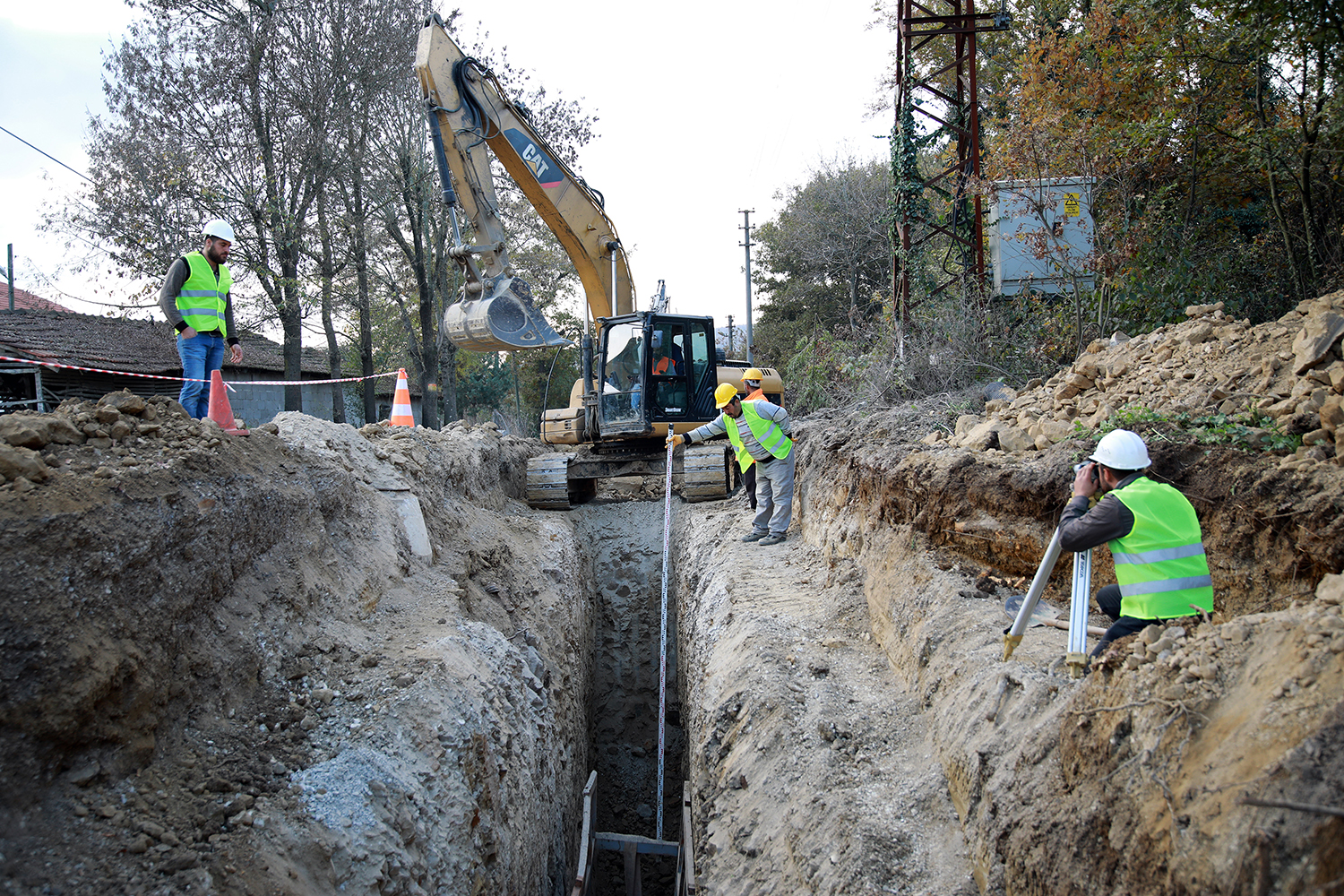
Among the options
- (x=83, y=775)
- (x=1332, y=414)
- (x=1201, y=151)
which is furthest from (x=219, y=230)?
(x=1201, y=151)

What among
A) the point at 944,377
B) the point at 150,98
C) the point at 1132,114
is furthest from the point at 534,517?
the point at 150,98

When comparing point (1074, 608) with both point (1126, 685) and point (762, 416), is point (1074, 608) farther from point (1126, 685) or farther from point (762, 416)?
point (762, 416)

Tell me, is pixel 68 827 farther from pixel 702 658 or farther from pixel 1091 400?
pixel 1091 400

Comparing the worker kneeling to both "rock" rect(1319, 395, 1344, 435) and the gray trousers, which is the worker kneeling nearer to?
the gray trousers

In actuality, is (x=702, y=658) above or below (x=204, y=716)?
below

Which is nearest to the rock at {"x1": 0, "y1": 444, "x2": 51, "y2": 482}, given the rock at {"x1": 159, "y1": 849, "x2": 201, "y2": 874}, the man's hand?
the rock at {"x1": 159, "y1": 849, "x2": 201, "y2": 874}

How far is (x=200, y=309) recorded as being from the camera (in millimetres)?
5551

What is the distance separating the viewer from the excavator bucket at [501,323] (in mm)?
9117

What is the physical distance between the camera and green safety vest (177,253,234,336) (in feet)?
17.9

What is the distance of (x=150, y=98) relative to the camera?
48.9 ft

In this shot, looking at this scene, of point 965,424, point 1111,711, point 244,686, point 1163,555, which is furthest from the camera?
point 965,424

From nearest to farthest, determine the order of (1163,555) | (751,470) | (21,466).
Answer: (21,466)
(1163,555)
(751,470)

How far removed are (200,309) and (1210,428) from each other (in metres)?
6.71

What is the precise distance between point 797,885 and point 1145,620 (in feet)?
6.94
